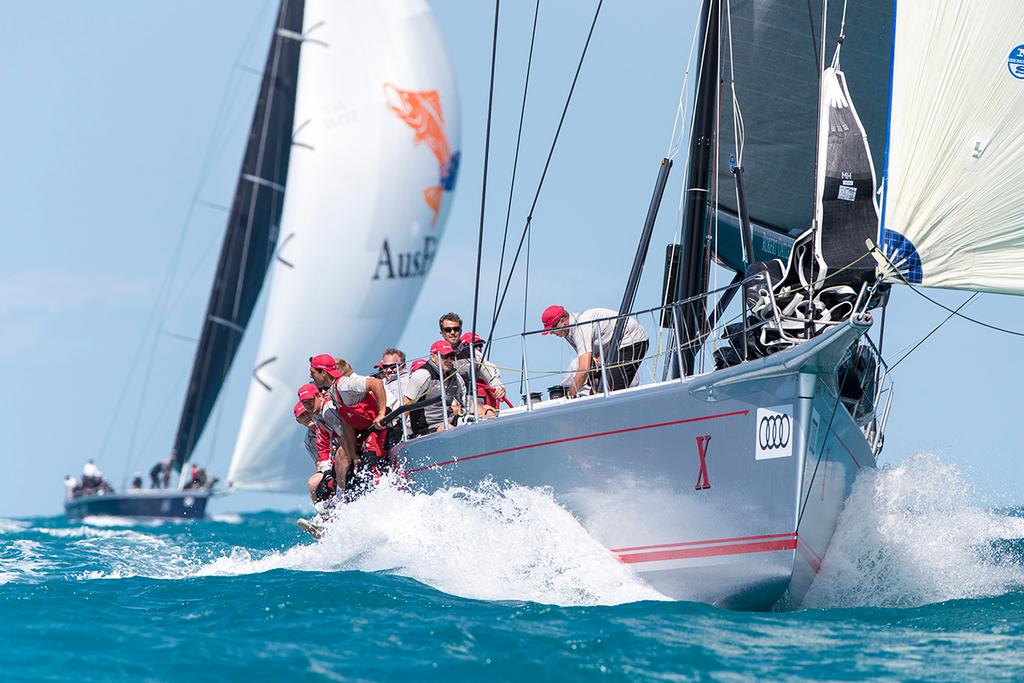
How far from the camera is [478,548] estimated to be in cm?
→ 773

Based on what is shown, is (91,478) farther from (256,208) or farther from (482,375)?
(482,375)

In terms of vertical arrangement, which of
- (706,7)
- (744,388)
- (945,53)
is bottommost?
(744,388)

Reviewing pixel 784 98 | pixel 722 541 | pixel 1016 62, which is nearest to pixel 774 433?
pixel 722 541

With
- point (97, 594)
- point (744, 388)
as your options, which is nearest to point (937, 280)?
point (744, 388)

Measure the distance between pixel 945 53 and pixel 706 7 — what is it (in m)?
2.22

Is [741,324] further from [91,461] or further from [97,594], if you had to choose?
[91,461]

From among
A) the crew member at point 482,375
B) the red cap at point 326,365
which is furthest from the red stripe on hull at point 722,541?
the red cap at point 326,365

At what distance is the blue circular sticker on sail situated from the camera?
21.0 ft

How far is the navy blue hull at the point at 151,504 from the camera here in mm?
23391

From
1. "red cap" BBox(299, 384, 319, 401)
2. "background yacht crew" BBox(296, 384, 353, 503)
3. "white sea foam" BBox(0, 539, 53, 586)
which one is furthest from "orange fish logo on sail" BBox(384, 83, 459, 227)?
"red cap" BBox(299, 384, 319, 401)

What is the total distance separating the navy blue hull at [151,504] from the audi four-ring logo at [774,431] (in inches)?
719

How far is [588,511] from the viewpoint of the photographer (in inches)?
289

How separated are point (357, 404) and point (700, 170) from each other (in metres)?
2.82

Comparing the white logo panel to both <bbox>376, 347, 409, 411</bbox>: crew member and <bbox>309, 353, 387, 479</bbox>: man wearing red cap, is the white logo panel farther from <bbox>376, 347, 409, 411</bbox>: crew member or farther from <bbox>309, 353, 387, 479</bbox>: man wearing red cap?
<bbox>376, 347, 409, 411</bbox>: crew member
